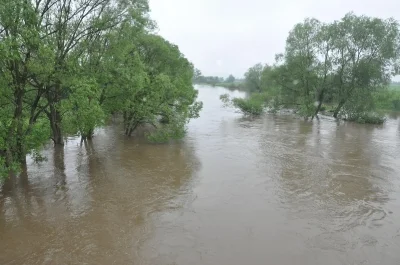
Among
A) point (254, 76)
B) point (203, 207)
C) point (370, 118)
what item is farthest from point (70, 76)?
point (254, 76)

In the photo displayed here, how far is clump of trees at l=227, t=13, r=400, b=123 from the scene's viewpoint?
35438 mm

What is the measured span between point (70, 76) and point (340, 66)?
36301 millimetres

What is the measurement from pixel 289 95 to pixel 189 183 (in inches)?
1279

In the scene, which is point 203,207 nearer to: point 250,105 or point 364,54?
point 250,105

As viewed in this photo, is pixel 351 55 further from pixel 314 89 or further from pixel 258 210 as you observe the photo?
pixel 258 210

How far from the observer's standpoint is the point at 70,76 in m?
12.2

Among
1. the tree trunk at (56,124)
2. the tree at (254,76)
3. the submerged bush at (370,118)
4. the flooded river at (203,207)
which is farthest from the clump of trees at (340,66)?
the tree at (254,76)

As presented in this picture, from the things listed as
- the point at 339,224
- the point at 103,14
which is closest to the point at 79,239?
the point at 339,224

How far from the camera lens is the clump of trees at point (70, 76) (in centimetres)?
1041

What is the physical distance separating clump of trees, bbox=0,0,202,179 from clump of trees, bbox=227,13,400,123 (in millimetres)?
20752

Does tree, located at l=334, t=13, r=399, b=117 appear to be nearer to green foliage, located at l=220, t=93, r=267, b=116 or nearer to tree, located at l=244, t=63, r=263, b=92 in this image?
green foliage, located at l=220, t=93, r=267, b=116

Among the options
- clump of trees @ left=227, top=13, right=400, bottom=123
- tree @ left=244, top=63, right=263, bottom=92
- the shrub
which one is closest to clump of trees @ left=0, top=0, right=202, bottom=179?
the shrub

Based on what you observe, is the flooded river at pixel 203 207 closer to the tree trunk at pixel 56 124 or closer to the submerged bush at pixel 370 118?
the tree trunk at pixel 56 124

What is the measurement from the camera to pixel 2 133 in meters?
11.0
